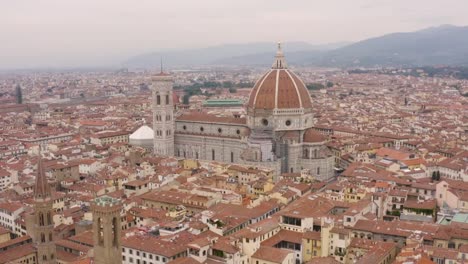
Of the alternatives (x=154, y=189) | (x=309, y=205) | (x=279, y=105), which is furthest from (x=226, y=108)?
(x=309, y=205)

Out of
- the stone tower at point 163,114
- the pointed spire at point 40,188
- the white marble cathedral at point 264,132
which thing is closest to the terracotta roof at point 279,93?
the white marble cathedral at point 264,132

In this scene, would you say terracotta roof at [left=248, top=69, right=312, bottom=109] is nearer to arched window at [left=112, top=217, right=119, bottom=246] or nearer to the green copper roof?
arched window at [left=112, top=217, right=119, bottom=246]

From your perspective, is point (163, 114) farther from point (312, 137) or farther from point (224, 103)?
point (224, 103)

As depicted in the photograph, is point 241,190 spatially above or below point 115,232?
below

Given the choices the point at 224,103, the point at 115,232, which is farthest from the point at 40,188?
the point at 224,103

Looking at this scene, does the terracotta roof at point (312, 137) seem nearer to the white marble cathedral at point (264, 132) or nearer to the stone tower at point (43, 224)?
the white marble cathedral at point (264, 132)

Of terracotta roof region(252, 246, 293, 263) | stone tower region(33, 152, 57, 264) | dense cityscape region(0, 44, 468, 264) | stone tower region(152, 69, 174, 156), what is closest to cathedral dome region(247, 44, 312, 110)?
dense cityscape region(0, 44, 468, 264)

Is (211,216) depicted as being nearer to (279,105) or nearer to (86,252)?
(86,252)
